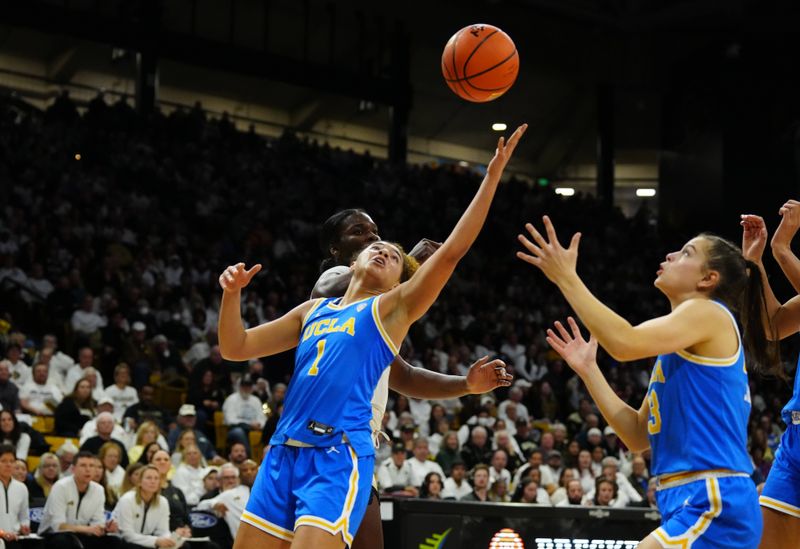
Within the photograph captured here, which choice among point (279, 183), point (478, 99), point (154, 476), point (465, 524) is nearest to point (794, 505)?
point (478, 99)

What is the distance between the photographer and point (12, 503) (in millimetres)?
9398

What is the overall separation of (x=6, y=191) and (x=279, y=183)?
5.87 metres

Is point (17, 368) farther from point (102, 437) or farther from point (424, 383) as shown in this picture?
point (424, 383)

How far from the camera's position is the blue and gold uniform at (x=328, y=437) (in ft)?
13.1

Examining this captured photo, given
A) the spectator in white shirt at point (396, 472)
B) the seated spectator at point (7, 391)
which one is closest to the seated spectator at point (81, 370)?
the seated spectator at point (7, 391)

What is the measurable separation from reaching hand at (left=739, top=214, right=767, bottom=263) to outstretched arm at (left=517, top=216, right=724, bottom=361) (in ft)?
3.63

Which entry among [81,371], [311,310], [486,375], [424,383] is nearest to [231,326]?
[311,310]

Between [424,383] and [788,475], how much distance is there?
5.25 ft

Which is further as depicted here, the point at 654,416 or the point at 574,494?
the point at 574,494

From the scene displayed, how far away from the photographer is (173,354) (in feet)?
47.8

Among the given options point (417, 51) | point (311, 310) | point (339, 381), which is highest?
point (417, 51)

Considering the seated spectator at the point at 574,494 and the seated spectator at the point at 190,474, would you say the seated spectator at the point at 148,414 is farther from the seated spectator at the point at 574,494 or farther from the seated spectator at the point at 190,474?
the seated spectator at the point at 574,494

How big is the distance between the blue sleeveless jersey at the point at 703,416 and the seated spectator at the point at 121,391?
10.0 meters

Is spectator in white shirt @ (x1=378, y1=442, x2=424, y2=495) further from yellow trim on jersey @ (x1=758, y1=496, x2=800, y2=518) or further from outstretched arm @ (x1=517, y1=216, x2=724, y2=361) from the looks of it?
outstretched arm @ (x1=517, y1=216, x2=724, y2=361)
